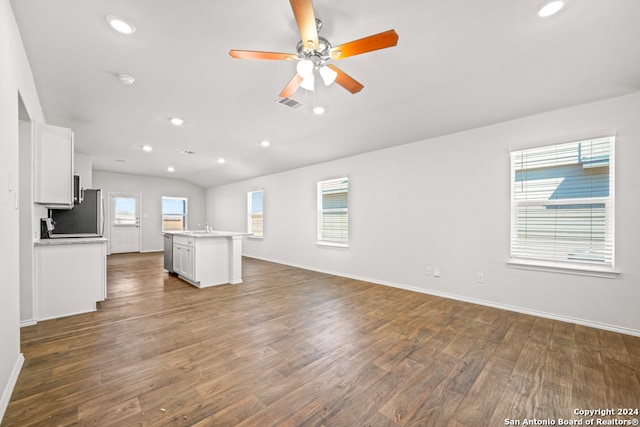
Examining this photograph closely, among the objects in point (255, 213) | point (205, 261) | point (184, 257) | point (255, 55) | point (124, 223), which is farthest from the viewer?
point (124, 223)

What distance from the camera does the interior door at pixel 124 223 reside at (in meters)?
8.59

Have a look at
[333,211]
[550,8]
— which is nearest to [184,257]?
[333,211]

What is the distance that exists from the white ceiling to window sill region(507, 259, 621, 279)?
6.13ft

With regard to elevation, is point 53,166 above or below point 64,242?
above

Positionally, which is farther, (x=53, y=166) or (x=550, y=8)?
(x=53, y=166)

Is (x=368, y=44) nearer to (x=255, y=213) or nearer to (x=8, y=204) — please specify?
(x=8, y=204)

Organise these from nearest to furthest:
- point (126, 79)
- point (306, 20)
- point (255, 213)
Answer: point (306, 20), point (126, 79), point (255, 213)

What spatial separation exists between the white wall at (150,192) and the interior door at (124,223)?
0.15 metres

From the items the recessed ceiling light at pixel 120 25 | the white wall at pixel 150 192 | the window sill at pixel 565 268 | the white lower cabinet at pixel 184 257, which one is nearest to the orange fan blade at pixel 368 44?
the recessed ceiling light at pixel 120 25

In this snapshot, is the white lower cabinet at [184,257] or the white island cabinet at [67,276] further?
the white lower cabinet at [184,257]

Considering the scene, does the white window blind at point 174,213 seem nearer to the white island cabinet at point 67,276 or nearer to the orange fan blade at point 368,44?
the white island cabinet at point 67,276

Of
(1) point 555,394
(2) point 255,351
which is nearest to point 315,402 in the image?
(2) point 255,351

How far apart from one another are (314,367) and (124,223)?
928 cm

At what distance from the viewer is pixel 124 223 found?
28.8ft
